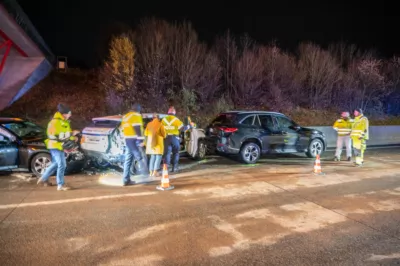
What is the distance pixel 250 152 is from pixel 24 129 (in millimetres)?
6991

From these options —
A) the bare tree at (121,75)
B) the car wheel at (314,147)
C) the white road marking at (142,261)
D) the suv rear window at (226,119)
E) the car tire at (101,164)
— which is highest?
the bare tree at (121,75)

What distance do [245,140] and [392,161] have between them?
5863mm

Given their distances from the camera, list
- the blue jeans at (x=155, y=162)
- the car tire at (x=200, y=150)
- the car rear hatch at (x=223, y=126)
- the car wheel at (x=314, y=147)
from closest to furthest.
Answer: the blue jeans at (x=155, y=162)
the car rear hatch at (x=223, y=126)
the car tire at (x=200, y=150)
the car wheel at (x=314, y=147)

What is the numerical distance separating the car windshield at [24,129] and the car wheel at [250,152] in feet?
20.0

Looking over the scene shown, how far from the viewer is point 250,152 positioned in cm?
1023

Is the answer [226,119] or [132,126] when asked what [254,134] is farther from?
[132,126]

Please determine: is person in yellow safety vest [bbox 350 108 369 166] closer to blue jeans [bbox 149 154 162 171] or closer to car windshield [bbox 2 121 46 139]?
blue jeans [bbox 149 154 162 171]

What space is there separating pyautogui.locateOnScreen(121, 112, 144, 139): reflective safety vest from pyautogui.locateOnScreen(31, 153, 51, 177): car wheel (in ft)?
8.29

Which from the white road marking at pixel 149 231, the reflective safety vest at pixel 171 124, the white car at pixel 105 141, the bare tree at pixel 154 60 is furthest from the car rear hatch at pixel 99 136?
the bare tree at pixel 154 60

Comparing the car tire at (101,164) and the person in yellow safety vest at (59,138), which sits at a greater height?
the person in yellow safety vest at (59,138)

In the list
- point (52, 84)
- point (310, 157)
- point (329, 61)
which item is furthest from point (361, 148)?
point (52, 84)

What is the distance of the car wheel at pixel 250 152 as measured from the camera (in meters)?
10.1

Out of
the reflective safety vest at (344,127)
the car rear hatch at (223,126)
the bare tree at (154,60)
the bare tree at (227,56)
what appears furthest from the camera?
the bare tree at (227,56)

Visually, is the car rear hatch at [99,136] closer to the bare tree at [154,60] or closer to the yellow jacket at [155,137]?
the yellow jacket at [155,137]
